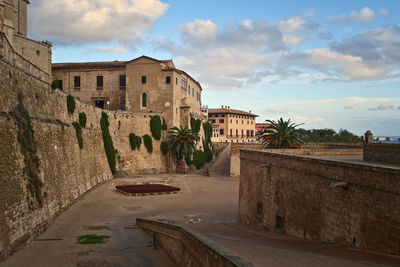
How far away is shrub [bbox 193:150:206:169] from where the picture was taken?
52.7 meters

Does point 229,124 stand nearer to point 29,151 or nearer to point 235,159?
point 235,159

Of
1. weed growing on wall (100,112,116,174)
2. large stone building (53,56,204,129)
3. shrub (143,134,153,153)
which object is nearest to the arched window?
large stone building (53,56,204,129)

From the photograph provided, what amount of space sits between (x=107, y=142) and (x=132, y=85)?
41.2 ft

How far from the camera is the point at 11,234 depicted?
1443 cm

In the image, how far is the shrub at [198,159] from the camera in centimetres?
5272

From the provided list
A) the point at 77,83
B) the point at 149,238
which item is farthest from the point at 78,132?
the point at 77,83

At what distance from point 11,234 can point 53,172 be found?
25.1 feet

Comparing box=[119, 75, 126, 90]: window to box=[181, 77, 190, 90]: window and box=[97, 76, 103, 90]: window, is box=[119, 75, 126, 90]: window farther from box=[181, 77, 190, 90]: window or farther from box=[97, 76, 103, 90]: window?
box=[181, 77, 190, 90]: window

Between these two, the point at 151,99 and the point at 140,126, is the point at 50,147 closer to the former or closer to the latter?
the point at 140,126

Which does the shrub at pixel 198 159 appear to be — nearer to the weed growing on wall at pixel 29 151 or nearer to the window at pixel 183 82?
the window at pixel 183 82

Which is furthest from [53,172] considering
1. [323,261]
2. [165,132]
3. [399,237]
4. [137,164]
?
[165,132]

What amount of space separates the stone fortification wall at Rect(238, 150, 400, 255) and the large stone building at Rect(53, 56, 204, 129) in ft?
104

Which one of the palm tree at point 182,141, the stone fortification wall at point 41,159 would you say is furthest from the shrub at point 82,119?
the palm tree at point 182,141

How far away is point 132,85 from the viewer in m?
49.5
